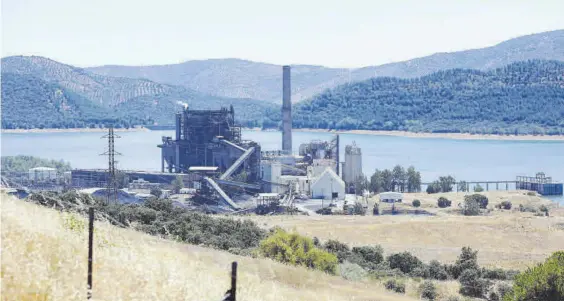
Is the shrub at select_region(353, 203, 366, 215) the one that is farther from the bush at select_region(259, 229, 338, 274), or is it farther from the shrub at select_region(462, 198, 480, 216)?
the bush at select_region(259, 229, 338, 274)

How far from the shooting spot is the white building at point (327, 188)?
47750 millimetres

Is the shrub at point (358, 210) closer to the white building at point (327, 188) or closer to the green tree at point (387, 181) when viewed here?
the white building at point (327, 188)

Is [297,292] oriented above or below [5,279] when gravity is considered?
below

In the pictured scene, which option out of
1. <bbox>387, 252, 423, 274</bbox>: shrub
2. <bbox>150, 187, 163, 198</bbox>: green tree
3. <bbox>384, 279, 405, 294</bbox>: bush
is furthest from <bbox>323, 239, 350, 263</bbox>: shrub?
<bbox>150, 187, 163, 198</bbox>: green tree

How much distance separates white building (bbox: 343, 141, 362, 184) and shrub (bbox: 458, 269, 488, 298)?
3465 centimetres

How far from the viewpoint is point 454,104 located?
533ft

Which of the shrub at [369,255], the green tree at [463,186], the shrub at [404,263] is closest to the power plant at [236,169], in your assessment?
the green tree at [463,186]

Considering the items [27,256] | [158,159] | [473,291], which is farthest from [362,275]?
[158,159]

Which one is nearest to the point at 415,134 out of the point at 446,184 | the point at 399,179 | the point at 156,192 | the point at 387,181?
the point at 399,179

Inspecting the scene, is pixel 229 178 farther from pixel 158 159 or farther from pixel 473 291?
pixel 158 159

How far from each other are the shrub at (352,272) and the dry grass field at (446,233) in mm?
7919

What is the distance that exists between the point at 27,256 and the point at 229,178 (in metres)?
45.6

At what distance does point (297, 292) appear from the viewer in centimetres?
1052

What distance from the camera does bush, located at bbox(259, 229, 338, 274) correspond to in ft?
58.5
